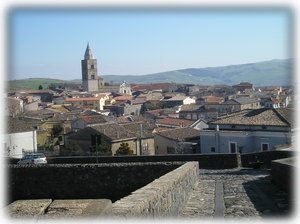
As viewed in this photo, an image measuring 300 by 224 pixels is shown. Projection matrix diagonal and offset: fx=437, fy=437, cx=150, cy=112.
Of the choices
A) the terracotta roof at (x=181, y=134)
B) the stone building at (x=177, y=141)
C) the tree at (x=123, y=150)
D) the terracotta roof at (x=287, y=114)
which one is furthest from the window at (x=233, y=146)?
the tree at (x=123, y=150)

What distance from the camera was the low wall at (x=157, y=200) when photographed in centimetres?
399

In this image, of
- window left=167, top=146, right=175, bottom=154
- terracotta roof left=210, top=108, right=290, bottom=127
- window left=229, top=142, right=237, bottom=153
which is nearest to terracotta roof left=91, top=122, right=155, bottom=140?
window left=167, top=146, right=175, bottom=154

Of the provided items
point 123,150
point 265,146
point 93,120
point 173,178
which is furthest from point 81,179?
point 93,120

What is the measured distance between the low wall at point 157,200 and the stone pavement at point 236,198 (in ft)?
1.02

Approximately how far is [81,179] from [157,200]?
5390mm

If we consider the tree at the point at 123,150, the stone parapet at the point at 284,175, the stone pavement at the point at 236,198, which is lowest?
the tree at the point at 123,150

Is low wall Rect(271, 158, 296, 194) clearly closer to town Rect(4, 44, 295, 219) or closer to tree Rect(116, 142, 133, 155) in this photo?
town Rect(4, 44, 295, 219)

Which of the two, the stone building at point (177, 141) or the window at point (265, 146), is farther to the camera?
the stone building at point (177, 141)

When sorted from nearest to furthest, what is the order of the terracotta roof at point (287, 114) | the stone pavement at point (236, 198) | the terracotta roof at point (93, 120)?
the stone pavement at point (236, 198) < the terracotta roof at point (287, 114) < the terracotta roof at point (93, 120)

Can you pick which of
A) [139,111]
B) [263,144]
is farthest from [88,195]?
[139,111]

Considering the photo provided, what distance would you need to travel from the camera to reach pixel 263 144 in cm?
2797

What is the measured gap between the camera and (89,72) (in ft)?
526

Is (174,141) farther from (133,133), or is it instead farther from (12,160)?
(12,160)

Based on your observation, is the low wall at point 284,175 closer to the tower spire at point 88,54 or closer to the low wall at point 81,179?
the low wall at point 81,179
